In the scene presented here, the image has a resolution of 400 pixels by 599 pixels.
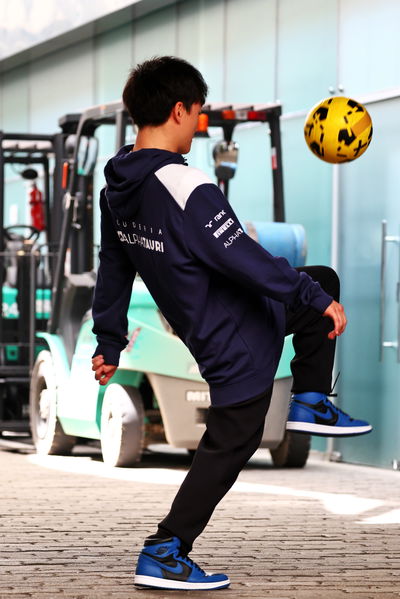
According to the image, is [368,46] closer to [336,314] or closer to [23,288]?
[23,288]

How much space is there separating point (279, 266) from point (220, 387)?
0.49 m

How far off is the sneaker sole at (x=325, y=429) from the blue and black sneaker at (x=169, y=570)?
806 mm

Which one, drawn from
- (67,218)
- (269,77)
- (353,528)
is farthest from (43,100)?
(353,528)

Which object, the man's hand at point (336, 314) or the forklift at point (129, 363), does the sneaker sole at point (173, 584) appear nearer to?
the man's hand at point (336, 314)

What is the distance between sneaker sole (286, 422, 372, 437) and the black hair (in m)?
1.43

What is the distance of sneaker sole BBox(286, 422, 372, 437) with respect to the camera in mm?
6133

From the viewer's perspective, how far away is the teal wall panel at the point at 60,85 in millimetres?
20547

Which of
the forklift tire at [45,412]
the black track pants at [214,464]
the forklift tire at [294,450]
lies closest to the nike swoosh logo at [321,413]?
the black track pants at [214,464]

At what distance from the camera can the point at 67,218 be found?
13.3 metres

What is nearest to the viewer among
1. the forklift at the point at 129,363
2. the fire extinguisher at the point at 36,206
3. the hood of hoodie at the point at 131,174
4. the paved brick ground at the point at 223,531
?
the hood of hoodie at the point at 131,174

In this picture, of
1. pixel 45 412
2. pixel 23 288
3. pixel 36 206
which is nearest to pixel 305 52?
pixel 23 288

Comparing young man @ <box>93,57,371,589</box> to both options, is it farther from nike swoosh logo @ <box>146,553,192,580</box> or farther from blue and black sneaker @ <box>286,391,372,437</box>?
blue and black sneaker @ <box>286,391,372,437</box>

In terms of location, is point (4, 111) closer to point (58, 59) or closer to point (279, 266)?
point (58, 59)

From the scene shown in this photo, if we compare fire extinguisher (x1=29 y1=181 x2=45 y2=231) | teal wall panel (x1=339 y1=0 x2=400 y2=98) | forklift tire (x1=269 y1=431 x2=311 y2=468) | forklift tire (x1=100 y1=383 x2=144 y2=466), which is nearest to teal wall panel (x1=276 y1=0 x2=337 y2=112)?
teal wall panel (x1=339 y1=0 x2=400 y2=98)
